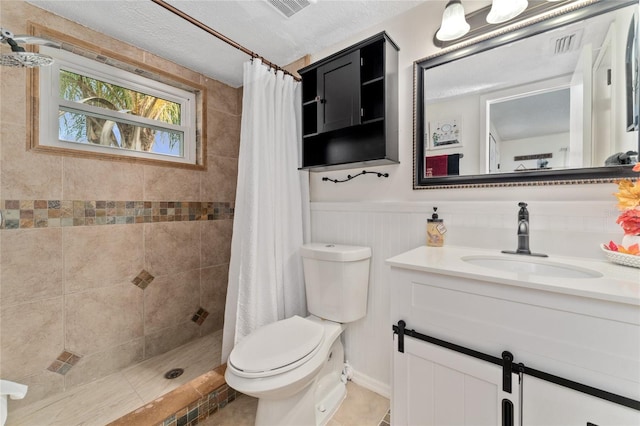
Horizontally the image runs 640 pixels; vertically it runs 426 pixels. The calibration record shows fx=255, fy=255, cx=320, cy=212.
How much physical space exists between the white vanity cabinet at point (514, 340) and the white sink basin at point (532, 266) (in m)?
0.03

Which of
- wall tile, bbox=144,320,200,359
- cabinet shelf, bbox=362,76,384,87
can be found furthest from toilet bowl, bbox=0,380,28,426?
cabinet shelf, bbox=362,76,384,87

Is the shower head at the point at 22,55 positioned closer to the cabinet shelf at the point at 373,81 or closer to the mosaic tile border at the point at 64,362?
the cabinet shelf at the point at 373,81

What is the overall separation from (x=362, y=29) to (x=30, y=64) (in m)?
1.60

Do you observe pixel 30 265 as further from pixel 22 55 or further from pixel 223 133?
pixel 223 133

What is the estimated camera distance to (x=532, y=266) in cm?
100

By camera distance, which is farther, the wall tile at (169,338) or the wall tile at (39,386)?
the wall tile at (169,338)

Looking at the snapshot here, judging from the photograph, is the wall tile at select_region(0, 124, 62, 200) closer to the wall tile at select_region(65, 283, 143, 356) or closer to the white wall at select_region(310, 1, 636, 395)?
the wall tile at select_region(65, 283, 143, 356)

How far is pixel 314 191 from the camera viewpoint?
1842 millimetres

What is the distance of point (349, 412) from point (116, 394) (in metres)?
1.33

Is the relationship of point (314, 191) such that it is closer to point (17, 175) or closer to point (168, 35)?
point (168, 35)

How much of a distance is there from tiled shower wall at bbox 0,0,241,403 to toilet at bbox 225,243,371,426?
2.77 feet

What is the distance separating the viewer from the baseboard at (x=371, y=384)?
1.46 meters

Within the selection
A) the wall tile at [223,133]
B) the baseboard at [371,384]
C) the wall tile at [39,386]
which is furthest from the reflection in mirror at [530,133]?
the wall tile at [39,386]

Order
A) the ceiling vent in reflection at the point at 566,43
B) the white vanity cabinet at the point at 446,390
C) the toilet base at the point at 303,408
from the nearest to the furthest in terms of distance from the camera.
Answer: the white vanity cabinet at the point at 446,390 → the ceiling vent in reflection at the point at 566,43 → the toilet base at the point at 303,408
